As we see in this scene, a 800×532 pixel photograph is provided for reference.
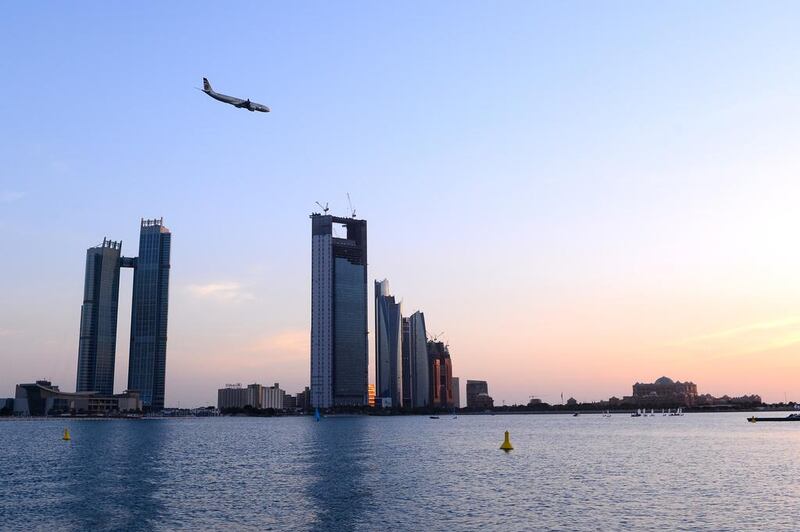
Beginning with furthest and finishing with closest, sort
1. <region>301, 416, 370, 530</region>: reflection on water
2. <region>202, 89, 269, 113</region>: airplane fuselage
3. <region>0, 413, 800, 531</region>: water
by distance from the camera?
<region>202, 89, 269, 113</region>: airplane fuselage, <region>301, 416, 370, 530</region>: reflection on water, <region>0, 413, 800, 531</region>: water

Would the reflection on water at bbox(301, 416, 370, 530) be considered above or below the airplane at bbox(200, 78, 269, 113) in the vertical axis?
below

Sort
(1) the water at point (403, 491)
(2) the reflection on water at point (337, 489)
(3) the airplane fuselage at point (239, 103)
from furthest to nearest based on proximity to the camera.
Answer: (3) the airplane fuselage at point (239, 103)
(2) the reflection on water at point (337, 489)
(1) the water at point (403, 491)

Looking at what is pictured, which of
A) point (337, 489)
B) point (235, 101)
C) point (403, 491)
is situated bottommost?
point (403, 491)

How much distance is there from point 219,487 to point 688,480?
5921 cm

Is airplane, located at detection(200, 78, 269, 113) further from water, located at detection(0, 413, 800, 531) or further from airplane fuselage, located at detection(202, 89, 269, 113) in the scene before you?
water, located at detection(0, 413, 800, 531)

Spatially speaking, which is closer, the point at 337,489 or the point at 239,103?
the point at 337,489

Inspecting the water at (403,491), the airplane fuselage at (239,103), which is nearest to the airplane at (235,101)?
the airplane fuselage at (239,103)

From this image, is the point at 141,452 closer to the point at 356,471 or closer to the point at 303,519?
the point at 356,471

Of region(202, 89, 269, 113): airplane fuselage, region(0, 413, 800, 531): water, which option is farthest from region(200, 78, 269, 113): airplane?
region(0, 413, 800, 531): water

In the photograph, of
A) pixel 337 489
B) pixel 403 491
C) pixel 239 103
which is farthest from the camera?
pixel 239 103

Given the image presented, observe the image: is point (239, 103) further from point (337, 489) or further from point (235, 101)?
point (337, 489)

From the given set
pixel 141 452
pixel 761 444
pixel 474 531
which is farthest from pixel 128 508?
pixel 761 444

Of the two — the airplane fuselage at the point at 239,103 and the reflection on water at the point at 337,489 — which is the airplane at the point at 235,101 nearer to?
the airplane fuselage at the point at 239,103

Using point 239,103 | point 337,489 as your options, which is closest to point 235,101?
point 239,103
